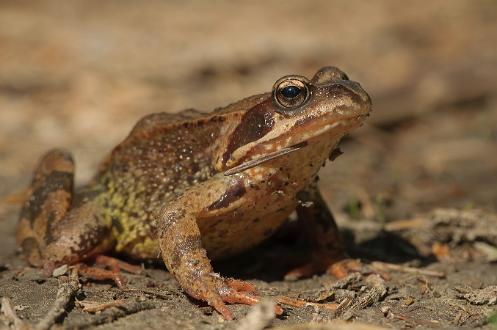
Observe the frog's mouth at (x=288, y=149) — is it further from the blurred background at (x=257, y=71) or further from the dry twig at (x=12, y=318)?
the blurred background at (x=257, y=71)

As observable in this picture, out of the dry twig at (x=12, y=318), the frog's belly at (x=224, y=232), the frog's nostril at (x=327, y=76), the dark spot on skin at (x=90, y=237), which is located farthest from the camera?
the dark spot on skin at (x=90, y=237)

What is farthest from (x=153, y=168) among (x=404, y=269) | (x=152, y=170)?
(x=404, y=269)

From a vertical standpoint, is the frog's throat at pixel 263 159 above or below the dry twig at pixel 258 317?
above

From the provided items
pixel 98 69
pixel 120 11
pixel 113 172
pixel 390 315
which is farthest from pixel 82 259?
pixel 120 11

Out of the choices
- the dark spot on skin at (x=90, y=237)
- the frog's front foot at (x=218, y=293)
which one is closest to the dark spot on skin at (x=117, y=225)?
the dark spot on skin at (x=90, y=237)

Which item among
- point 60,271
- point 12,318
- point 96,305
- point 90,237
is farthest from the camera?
point 90,237

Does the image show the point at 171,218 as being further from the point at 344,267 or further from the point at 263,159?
the point at 344,267
